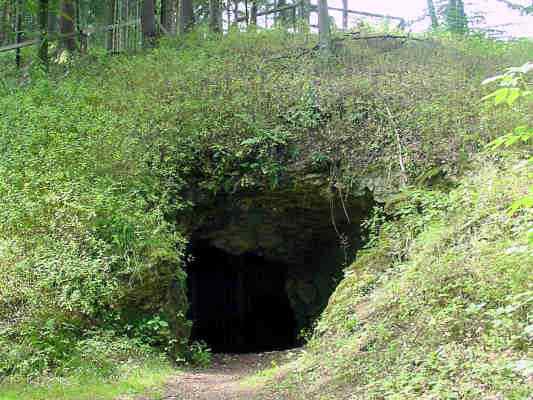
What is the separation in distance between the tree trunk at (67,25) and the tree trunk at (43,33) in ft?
1.58

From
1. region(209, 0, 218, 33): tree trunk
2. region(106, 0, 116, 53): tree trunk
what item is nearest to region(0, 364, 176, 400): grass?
region(209, 0, 218, 33): tree trunk

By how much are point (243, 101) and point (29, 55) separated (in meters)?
13.3

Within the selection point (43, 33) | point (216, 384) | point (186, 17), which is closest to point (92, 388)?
point (216, 384)

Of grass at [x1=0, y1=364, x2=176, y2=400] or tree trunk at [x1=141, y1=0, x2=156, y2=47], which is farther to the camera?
tree trunk at [x1=141, y1=0, x2=156, y2=47]

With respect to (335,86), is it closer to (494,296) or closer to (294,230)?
(294,230)

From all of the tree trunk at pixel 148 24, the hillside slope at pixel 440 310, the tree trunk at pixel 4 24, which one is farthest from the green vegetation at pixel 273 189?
the tree trunk at pixel 4 24

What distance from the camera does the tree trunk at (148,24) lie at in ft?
57.6

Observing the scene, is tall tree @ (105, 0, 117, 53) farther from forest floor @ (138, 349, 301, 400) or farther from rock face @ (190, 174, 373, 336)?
forest floor @ (138, 349, 301, 400)

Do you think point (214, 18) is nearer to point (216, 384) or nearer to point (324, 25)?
point (324, 25)

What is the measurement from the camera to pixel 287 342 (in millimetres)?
18250

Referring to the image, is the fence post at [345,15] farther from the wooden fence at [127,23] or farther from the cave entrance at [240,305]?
the cave entrance at [240,305]

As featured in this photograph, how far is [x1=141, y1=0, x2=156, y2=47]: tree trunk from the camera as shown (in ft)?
57.6

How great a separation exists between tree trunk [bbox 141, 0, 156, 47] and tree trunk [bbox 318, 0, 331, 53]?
606cm

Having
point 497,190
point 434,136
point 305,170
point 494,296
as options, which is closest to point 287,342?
point 305,170
